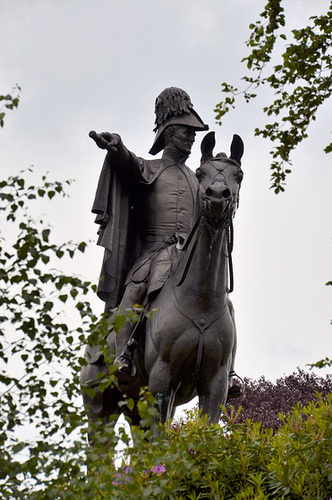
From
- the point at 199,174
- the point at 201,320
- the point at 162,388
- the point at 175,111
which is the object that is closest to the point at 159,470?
the point at 162,388

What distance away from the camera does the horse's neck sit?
28.6 ft

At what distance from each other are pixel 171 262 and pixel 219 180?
1.39 m

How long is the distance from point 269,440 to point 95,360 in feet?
9.92

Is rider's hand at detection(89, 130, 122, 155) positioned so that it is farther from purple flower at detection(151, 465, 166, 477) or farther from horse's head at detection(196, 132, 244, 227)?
purple flower at detection(151, 465, 166, 477)

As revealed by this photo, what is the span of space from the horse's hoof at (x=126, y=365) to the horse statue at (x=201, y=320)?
24cm

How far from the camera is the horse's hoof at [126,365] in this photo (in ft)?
30.1

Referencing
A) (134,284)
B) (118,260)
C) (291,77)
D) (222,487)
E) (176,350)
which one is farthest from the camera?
(118,260)

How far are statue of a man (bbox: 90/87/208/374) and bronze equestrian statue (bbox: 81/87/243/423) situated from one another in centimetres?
1

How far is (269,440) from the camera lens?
24.6 ft

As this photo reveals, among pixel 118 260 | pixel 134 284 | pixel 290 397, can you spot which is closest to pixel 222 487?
pixel 134 284

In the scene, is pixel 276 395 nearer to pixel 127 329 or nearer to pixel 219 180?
pixel 127 329

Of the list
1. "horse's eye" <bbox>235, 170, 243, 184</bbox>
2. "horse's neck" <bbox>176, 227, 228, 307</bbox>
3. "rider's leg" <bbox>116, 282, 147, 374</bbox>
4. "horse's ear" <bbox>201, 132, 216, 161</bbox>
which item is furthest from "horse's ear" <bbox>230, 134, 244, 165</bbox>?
"rider's leg" <bbox>116, 282, 147, 374</bbox>

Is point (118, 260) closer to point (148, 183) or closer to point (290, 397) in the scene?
point (148, 183)

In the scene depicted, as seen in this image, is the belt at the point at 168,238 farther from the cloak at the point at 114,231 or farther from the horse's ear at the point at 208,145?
the horse's ear at the point at 208,145
